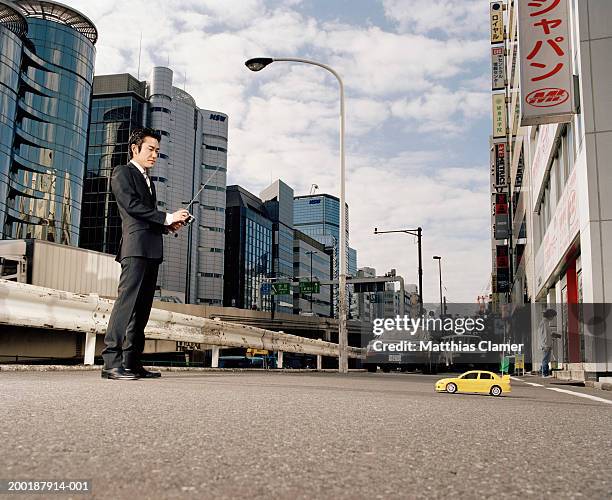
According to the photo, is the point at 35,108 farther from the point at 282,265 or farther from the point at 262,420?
the point at 262,420

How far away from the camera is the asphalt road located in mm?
1527

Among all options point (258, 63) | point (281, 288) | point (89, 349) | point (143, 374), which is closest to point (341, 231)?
point (258, 63)

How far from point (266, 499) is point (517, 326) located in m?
45.2

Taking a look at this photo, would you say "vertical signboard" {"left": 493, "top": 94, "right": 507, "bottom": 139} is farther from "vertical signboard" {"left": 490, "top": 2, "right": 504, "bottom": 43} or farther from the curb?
the curb

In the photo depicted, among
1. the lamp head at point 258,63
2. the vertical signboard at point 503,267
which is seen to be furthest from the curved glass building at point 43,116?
the lamp head at point 258,63

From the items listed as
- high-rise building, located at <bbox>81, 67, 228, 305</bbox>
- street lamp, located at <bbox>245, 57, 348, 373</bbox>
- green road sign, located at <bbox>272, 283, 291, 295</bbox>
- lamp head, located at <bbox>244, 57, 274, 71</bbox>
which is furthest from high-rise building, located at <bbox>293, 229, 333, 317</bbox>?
lamp head, located at <bbox>244, 57, 274, 71</bbox>

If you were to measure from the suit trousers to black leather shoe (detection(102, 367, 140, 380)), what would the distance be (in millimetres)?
49

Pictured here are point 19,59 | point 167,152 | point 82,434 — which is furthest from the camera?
point 167,152

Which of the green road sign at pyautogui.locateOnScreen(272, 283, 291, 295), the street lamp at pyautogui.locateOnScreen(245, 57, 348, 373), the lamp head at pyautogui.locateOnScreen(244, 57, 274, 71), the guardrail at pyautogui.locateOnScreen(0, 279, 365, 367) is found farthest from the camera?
the green road sign at pyautogui.locateOnScreen(272, 283, 291, 295)

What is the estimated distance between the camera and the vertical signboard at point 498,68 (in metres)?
55.3

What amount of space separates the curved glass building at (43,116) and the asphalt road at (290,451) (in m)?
73.6

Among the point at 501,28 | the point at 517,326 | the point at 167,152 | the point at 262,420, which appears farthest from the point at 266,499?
the point at 167,152

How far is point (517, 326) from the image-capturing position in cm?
4384

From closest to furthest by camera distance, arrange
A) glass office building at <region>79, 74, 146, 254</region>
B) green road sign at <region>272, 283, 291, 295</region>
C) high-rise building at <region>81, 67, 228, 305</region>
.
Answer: green road sign at <region>272, 283, 291, 295</region> < glass office building at <region>79, 74, 146, 254</region> < high-rise building at <region>81, 67, 228, 305</region>
